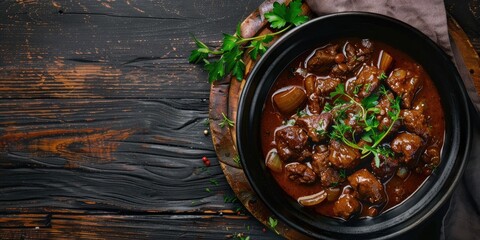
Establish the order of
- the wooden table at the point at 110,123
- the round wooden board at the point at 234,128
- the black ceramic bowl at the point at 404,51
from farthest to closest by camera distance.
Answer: the wooden table at the point at 110,123, the round wooden board at the point at 234,128, the black ceramic bowl at the point at 404,51

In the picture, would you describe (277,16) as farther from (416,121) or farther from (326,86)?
(416,121)

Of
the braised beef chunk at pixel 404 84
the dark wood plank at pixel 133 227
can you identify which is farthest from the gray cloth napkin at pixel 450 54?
the dark wood plank at pixel 133 227

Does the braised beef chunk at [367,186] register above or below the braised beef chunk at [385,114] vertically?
below

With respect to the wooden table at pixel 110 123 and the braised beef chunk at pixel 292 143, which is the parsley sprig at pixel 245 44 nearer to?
the wooden table at pixel 110 123

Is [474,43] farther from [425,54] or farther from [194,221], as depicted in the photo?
[194,221]

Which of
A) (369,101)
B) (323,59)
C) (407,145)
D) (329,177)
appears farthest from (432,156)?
(323,59)

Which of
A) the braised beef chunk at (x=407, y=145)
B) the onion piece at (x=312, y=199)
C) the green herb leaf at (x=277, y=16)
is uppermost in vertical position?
the green herb leaf at (x=277, y=16)

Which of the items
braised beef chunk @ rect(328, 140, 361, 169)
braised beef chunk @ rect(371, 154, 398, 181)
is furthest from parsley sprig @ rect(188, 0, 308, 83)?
braised beef chunk @ rect(371, 154, 398, 181)
